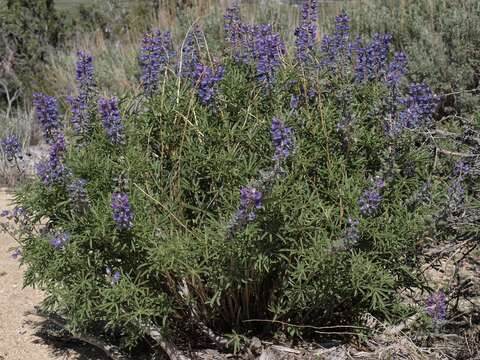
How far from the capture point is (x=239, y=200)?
9.90ft

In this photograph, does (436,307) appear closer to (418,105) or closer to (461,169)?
(461,169)

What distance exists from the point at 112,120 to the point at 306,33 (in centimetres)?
127

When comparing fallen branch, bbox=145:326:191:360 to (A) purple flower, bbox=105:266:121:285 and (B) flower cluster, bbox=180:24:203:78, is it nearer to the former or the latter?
(A) purple flower, bbox=105:266:121:285

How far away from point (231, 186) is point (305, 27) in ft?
3.83

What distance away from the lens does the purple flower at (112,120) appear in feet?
10.2

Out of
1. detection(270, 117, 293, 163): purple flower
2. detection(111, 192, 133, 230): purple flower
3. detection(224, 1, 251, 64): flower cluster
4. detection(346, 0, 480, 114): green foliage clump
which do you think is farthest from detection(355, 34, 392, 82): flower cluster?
detection(346, 0, 480, 114): green foliage clump

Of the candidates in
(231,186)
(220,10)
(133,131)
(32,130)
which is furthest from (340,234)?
(220,10)

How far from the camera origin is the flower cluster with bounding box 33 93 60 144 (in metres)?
3.30

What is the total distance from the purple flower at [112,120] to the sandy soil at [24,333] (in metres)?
1.01

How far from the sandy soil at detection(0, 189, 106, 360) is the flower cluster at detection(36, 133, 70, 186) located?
2.66ft

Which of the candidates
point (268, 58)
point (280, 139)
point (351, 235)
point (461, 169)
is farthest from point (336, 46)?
point (351, 235)

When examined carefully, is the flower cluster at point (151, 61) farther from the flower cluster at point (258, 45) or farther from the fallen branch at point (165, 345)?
the fallen branch at point (165, 345)

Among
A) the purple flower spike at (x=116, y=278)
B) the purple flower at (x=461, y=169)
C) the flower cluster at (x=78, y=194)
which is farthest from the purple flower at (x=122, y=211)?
the purple flower at (x=461, y=169)

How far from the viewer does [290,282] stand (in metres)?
3.06
